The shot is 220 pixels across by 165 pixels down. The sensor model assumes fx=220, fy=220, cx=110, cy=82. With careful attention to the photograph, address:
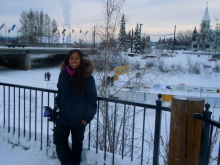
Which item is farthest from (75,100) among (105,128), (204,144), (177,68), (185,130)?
(177,68)

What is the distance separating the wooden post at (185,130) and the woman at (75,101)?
1.04m

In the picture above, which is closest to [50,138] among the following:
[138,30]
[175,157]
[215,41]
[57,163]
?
[57,163]

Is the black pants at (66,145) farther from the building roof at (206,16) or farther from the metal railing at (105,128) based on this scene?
the building roof at (206,16)

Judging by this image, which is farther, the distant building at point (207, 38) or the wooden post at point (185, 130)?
the distant building at point (207, 38)

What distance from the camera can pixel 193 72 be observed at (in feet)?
123

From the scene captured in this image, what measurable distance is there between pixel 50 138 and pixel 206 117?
104 inches

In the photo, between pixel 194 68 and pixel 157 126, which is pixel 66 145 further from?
pixel 194 68

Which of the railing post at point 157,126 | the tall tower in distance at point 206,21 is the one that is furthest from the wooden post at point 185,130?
the tall tower in distance at point 206,21

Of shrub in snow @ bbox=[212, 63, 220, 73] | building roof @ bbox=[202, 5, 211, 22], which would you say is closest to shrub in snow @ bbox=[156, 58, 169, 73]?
shrub in snow @ bbox=[212, 63, 220, 73]

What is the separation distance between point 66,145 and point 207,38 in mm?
71250

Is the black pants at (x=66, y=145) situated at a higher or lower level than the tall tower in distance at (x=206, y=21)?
lower

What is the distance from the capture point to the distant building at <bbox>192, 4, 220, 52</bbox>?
5953cm

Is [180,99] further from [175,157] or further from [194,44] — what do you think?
[194,44]

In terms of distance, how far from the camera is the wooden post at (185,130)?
2316mm
